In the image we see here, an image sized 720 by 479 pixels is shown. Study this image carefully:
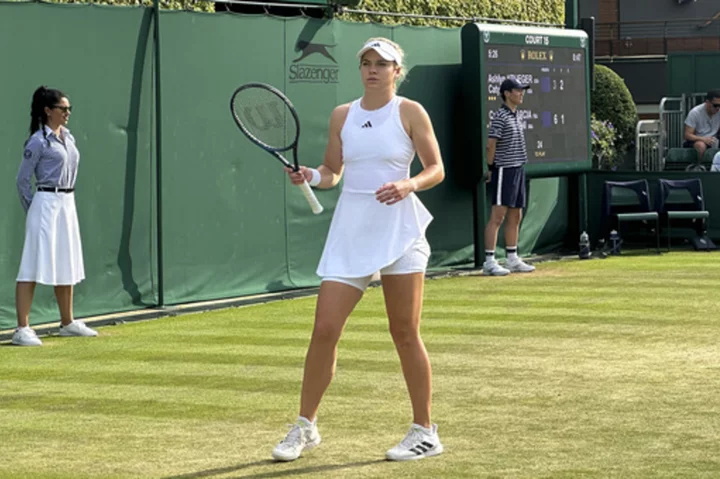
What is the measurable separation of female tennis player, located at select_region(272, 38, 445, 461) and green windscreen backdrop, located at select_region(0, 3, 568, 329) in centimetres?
612

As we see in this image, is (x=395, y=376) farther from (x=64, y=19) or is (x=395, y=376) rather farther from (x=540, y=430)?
(x=64, y=19)

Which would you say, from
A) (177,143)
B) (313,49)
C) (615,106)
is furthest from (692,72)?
(177,143)

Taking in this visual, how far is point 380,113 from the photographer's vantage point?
25.3 ft

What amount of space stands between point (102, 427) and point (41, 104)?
4.38 m

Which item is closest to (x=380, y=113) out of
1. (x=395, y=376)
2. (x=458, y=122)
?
(x=395, y=376)

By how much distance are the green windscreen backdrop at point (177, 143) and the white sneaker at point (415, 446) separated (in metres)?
6.35

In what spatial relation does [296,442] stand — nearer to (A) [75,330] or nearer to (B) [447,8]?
(A) [75,330]

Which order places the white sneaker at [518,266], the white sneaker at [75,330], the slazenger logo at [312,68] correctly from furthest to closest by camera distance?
1. the white sneaker at [518,266]
2. the slazenger logo at [312,68]
3. the white sneaker at [75,330]

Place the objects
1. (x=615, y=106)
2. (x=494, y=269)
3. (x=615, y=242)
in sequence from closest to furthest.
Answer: (x=494, y=269) → (x=615, y=242) → (x=615, y=106)

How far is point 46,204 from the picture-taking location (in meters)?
12.3

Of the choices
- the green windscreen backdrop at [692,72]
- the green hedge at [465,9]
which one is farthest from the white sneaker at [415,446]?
the green windscreen backdrop at [692,72]

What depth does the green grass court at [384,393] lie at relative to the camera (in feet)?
24.8

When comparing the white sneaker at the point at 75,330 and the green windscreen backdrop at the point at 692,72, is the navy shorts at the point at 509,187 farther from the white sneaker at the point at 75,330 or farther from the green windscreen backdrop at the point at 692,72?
the green windscreen backdrop at the point at 692,72

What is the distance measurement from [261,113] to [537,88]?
33.7 feet
